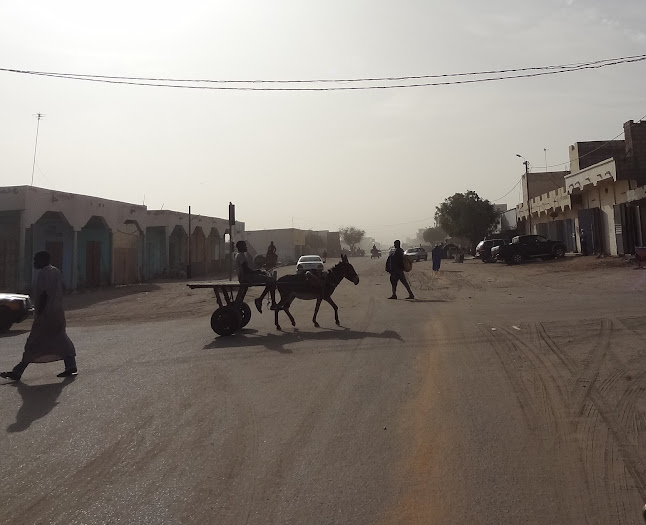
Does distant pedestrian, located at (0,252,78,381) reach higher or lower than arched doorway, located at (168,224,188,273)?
lower

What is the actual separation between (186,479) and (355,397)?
2.54 metres

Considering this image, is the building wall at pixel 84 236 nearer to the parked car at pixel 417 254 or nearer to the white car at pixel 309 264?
the white car at pixel 309 264

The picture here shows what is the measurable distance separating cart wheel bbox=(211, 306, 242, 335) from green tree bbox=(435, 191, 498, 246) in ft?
168

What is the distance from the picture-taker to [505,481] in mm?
A: 3797

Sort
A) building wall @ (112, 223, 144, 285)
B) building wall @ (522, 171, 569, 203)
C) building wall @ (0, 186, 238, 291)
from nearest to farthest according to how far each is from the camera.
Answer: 1. building wall @ (0, 186, 238, 291)
2. building wall @ (112, 223, 144, 285)
3. building wall @ (522, 171, 569, 203)

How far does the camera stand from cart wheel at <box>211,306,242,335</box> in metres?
11.0

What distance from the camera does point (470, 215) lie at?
58.2 m

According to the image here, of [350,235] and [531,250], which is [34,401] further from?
[350,235]

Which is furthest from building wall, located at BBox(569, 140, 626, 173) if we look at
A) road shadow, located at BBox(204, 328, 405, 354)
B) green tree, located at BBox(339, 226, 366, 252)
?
green tree, located at BBox(339, 226, 366, 252)

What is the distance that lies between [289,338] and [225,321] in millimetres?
1490

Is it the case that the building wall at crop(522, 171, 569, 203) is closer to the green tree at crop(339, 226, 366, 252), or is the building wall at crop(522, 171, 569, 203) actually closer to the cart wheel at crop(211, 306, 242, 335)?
the cart wheel at crop(211, 306, 242, 335)

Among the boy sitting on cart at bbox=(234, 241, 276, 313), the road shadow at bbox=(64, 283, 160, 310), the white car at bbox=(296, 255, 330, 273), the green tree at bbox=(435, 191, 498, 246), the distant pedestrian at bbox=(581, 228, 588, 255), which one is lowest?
the road shadow at bbox=(64, 283, 160, 310)

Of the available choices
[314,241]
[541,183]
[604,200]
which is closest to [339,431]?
[604,200]

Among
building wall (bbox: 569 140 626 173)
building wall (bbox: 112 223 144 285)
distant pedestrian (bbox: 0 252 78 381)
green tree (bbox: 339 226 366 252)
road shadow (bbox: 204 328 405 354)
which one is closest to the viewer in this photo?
distant pedestrian (bbox: 0 252 78 381)
